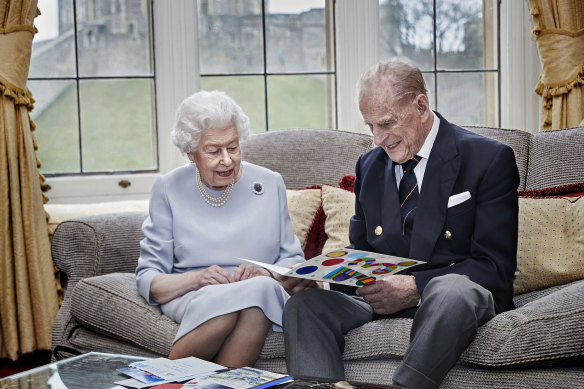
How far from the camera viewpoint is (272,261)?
2221 mm

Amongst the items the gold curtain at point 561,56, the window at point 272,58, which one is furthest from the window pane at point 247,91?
the gold curtain at point 561,56

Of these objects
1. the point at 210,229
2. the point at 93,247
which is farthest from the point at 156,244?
the point at 93,247

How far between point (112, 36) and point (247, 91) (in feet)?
2.29

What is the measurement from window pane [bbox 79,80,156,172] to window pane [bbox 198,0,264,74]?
1.10 ft

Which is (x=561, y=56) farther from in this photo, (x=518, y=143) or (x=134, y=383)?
(x=134, y=383)

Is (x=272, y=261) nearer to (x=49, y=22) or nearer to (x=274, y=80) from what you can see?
(x=274, y=80)

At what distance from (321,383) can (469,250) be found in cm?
69

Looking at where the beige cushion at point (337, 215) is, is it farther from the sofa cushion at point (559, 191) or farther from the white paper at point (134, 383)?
the white paper at point (134, 383)

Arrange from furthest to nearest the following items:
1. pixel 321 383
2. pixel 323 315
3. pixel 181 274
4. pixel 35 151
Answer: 1. pixel 35 151
2. pixel 181 274
3. pixel 323 315
4. pixel 321 383

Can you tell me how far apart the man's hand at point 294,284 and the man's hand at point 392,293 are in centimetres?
21

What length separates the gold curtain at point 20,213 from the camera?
298cm

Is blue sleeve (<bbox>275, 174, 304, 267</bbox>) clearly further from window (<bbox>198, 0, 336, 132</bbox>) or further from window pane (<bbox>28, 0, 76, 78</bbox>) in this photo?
window pane (<bbox>28, 0, 76, 78</bbox>)

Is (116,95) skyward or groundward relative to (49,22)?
groundward

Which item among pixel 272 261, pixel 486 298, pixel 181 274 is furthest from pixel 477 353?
pixel 181 274
